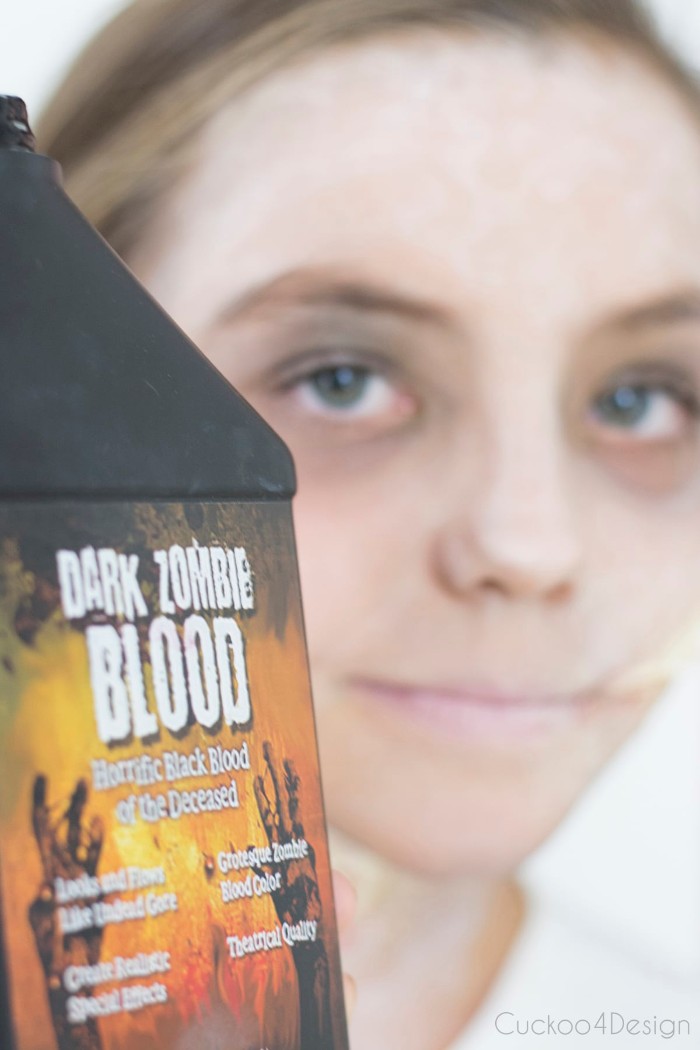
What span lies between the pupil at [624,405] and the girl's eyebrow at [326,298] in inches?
6.3

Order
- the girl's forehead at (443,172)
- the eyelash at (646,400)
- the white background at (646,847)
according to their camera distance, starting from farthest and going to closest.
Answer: the white background at (646,847)
the eyelash at (646,400)
the girl's forehead at (443,172)

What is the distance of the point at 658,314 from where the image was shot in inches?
39.0

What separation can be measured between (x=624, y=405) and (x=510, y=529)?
169 mm

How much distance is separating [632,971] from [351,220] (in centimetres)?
67

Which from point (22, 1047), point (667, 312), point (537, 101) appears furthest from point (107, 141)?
point (22, 1047)

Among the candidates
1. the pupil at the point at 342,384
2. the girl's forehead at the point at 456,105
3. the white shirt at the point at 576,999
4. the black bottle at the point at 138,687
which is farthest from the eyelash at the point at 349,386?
the white shirt at the point at 576,999

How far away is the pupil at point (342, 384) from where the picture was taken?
37.8 inches

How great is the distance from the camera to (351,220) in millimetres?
906

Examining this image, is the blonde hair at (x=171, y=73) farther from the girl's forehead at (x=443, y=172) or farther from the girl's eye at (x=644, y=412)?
the girl's eye at (x=644, y=412)

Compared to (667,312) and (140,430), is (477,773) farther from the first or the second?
(140,430)

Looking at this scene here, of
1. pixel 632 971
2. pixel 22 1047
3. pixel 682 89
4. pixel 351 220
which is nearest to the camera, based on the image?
pixel 22 1047

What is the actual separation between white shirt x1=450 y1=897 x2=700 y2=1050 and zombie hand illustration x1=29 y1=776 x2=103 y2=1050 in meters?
0.64

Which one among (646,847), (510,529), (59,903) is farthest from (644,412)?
(59,903)

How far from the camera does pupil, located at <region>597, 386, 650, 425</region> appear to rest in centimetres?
101
